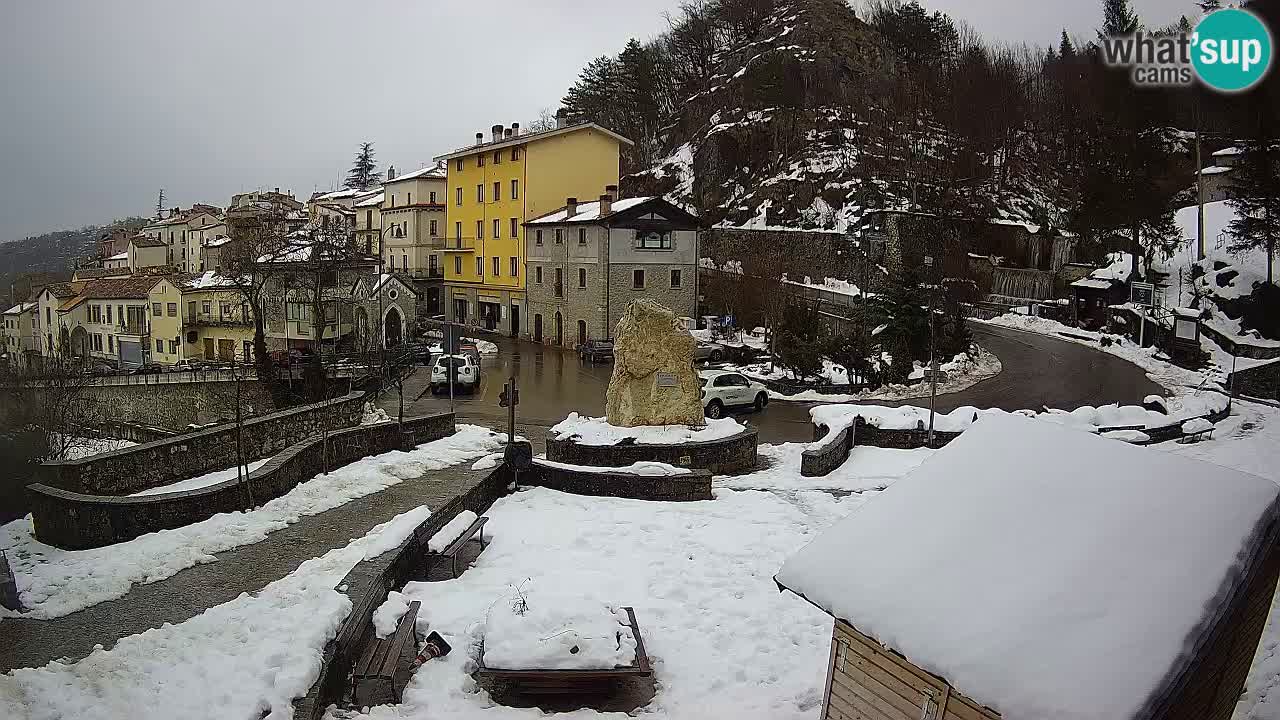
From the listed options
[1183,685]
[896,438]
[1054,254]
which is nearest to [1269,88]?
[896,438]

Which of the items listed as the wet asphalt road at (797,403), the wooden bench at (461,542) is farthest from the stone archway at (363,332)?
the wooden bench at (461,542)

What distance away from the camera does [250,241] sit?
31.4m

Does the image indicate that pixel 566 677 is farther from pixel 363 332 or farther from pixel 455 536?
pixel 363 332

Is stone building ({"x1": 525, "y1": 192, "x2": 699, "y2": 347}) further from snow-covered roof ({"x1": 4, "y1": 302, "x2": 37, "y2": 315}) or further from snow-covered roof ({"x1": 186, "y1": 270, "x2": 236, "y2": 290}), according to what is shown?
snow-covered roof ({"x1": 4, "y1": 302, "x2": 37, "y2": 315})

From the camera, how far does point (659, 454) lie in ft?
42.6

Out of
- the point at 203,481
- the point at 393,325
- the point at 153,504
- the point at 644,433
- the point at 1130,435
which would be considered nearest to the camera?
the point at 153,504

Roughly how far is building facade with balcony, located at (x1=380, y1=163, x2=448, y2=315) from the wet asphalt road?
52.9ft

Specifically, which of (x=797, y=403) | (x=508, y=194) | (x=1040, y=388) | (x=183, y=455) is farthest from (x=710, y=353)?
(x=183, y=455)

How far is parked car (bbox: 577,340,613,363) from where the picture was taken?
89.3ft

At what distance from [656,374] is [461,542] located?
20.3 ft

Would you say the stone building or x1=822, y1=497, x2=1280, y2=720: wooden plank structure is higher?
the stone building

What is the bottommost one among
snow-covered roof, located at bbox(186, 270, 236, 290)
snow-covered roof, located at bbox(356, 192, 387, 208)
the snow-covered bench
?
the snow-covered bench

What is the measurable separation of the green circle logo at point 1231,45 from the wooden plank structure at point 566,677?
36.0ft

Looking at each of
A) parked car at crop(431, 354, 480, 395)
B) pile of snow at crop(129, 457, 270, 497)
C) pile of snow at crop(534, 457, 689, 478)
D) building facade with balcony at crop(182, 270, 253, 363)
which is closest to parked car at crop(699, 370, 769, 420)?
pile of snow at crop(534, 457, 689, 478)
